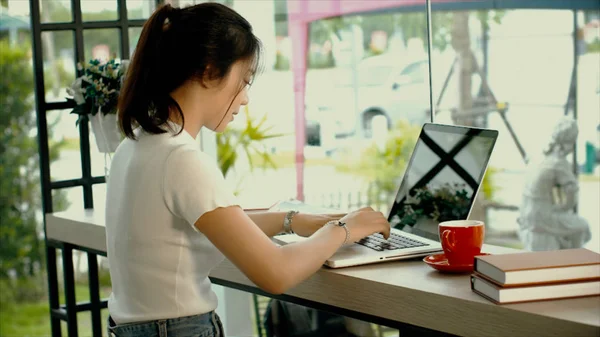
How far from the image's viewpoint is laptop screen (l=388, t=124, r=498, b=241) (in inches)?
79.1

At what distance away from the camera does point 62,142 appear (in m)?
5.61

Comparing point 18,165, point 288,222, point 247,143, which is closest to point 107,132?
point 288,222

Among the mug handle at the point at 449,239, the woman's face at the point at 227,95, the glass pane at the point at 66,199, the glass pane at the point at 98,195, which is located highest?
the woman's face at the point at 227,95

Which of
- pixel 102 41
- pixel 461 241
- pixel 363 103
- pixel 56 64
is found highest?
pixel 102 41

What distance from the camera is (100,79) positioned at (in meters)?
2.77

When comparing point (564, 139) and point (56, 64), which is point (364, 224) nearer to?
point (564, 139)

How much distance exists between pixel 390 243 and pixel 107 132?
122cm

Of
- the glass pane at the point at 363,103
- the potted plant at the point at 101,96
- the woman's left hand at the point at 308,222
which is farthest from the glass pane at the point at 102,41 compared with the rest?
the woman's left hand at the point at 308,222

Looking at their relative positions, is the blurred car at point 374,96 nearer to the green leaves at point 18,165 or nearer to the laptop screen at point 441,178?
the green leaves at point 18,165

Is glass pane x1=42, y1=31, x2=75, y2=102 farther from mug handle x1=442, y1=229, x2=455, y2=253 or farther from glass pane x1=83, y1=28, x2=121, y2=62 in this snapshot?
mug handle x1=442, y1=229, x2=455, y2=253

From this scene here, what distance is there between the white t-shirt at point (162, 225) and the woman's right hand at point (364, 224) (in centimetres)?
29

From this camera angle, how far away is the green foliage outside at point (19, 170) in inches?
219

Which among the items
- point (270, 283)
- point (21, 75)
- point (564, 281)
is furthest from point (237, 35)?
point (21, 75)

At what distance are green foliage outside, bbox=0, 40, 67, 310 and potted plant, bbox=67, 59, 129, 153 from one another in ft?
9.19
